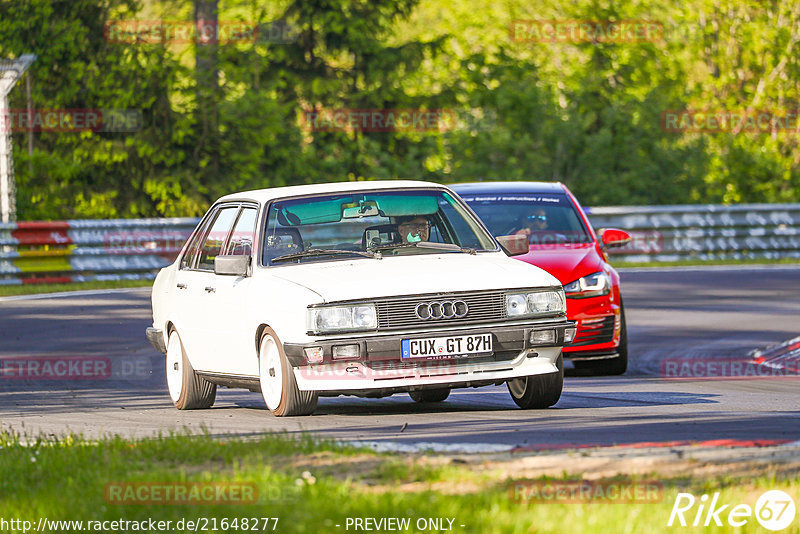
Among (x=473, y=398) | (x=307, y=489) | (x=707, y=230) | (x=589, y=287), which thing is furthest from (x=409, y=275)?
(x=707, y=230)

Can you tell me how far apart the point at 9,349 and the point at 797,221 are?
1814cm

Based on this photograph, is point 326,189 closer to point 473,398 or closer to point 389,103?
point 473,398

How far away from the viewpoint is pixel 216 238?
10.8 metres

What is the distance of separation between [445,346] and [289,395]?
3.47 feet

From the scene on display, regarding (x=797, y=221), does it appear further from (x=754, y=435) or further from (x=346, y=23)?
(x=754, y=435)

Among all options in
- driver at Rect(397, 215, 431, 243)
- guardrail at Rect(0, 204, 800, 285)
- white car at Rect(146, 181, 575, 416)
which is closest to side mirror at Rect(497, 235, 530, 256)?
white car at Rect(146, 181, 575, 416)

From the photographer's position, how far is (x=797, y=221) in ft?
94.1

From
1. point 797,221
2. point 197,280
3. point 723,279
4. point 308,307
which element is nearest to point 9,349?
point 197,280

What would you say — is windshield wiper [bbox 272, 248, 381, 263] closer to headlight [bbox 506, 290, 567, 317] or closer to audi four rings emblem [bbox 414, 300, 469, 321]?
audi four rings emblem [bbox 414, 300, 469, 321]

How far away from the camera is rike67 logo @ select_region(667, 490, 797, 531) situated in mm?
5281

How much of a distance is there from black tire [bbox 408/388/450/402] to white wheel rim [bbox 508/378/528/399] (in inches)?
35.5

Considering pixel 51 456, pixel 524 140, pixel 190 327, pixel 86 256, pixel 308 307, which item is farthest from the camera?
pixel 524 140

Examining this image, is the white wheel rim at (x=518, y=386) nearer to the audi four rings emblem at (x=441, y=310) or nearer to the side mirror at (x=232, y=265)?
the audi four rings emblem at (x=441, y=310)

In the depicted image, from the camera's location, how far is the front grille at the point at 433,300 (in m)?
8.89
